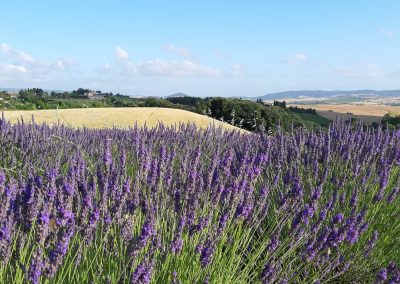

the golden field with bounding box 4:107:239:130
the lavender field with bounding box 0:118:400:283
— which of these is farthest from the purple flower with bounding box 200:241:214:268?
the golden field with bounding box 4:107:239:130

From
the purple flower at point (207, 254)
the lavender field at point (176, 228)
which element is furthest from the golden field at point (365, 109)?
the purple flower at point (207, 254)

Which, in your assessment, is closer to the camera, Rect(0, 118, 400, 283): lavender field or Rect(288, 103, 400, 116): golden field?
Rect(0, 118, 400, 283): lavender field

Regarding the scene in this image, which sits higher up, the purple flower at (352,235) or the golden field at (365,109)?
the purple flower at (352,235)

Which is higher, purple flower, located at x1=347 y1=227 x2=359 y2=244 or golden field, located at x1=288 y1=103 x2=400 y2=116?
purple flower, located at x1=347 y1=227 x2=359 y2=244

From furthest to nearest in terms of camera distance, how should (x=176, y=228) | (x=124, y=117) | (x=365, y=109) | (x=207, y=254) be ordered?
1. (x=365, y=109)
2. (x=124, y=117)
3. (x=176, y=228)
4. (x=207, y=254)

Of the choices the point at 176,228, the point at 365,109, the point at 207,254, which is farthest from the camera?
the point at 365,109

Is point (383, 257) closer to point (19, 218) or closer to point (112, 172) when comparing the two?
point (112, 172)

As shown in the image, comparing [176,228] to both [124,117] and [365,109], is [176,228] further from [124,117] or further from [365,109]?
[365,109]

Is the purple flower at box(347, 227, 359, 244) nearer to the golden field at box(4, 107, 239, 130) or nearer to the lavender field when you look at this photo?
the lavender field

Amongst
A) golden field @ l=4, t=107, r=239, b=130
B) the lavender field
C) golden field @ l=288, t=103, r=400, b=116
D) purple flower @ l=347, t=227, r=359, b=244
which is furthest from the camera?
golden field @ l=288, t=103, r=400, b=116

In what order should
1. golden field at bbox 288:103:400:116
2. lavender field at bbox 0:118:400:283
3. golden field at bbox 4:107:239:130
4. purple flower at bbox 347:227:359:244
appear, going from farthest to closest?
golden field at bbox 288:103:400:116 → golden field at bbox 4:107:239:130 → purple flower at bbox 347:227:359:244 → lavender field at bbox 0:118:400:283

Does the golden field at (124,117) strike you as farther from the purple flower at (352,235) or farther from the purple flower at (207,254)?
the purple flower at (207,254)

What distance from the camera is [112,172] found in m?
2.39

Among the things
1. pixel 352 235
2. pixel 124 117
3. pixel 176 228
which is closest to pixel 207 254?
pixel 176 228
